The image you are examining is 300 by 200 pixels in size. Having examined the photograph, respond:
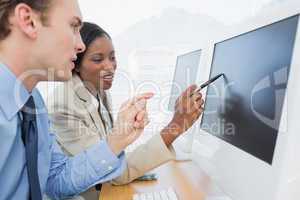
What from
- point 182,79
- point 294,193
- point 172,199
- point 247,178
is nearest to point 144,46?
point 182,79

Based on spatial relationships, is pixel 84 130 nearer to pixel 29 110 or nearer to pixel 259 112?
pixel 29 110

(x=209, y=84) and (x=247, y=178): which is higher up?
(x=209, y=84)

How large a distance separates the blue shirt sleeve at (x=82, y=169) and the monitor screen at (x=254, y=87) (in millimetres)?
275

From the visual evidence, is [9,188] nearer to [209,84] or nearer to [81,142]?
[81,142]

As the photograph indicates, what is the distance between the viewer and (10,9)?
62cm

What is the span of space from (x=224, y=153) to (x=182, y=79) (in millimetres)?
602

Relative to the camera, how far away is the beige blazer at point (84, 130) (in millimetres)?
881

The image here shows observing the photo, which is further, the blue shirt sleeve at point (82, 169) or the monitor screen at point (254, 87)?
the blue shirt sleeve at point (82, 169)

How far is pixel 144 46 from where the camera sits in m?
1.73

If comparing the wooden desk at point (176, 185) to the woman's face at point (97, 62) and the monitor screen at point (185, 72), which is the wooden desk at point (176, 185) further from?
the woman's face at point (97, 62)

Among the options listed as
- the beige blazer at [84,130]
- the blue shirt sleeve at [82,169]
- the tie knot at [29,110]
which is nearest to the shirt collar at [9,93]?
the tie knot at [29,110]

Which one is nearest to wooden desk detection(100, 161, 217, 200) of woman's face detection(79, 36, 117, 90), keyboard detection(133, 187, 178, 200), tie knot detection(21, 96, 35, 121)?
keyboard detection(133, 187, 178, 200)

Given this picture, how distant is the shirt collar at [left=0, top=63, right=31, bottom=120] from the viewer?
637mm

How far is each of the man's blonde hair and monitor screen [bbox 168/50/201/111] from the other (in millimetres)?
580
